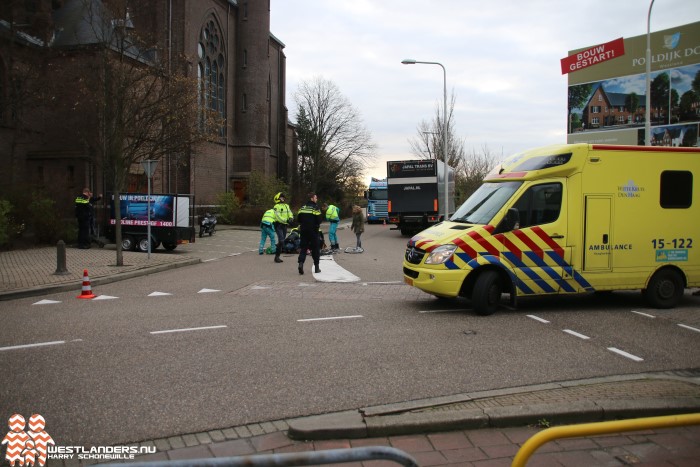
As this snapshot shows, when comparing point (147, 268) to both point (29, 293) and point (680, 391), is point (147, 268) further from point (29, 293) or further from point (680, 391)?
point (680, 391)

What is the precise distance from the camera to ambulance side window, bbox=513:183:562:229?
8.34 meters

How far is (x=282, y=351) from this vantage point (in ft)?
20.3

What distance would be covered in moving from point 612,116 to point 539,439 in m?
35.9

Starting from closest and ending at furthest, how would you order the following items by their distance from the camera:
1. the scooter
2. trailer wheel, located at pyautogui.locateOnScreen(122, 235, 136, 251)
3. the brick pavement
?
the brick pavement < trailer wheel, located at pyautogui.locateOnScreen(122, 235, 136, 251) < the scooter

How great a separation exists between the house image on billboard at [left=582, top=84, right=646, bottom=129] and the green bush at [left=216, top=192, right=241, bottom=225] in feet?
74.9

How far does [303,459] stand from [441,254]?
620 centimetres

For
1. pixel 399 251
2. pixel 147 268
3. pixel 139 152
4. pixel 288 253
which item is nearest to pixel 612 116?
pixel 399 251

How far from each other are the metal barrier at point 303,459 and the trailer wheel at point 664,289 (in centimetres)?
795

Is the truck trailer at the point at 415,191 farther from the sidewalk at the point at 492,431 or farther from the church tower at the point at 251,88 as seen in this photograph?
the sidewalk at the point at 492,431

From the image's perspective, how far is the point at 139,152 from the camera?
883 inches

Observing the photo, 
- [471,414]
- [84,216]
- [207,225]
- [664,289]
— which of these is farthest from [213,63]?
[471,414]

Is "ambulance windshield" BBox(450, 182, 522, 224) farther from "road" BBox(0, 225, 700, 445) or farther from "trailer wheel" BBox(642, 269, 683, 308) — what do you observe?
"trailer wheel" BBox(642, 269, 683, 308)

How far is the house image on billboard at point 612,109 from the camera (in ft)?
109

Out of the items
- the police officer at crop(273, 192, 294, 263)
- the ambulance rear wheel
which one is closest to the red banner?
the police officer at crop(273, 192, 294, 263)
